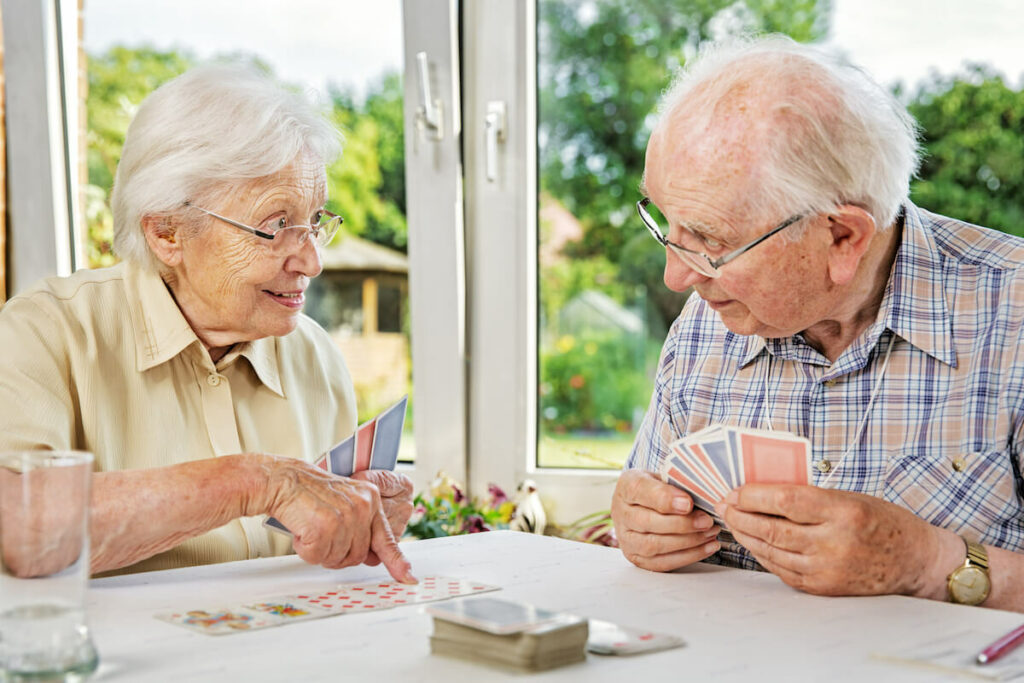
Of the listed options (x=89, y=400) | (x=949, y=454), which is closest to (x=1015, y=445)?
(x=949, y=454)

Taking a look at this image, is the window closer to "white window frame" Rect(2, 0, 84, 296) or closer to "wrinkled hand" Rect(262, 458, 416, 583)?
"white window frame" Rect(2, 0, 84, 296)

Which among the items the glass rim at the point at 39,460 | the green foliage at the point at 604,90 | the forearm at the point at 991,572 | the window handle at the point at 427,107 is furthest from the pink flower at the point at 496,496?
the glass rim at the point at 39,460

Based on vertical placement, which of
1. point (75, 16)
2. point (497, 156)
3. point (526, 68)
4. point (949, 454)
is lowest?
point (949, 454)

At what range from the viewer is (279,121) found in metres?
2.15

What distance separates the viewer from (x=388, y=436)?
193 centimetres

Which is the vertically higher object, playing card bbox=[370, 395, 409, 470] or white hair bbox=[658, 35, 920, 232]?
white hair bbox=[658, 35, 920, 232]

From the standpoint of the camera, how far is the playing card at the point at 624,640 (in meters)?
1.29

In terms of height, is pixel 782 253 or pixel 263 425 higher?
pixel 782 253

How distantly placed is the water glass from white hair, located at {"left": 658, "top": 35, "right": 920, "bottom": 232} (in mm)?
1118

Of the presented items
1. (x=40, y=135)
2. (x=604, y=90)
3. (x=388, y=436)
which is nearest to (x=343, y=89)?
(x=604, y=90)

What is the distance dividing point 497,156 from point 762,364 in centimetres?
132

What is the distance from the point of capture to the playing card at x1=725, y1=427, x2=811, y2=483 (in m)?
1.54

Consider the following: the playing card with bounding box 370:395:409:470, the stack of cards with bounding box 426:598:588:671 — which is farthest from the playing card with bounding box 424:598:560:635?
the playing card with bounding box 370:395:409:470

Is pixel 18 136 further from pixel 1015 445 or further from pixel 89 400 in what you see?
pixel 1015 445
